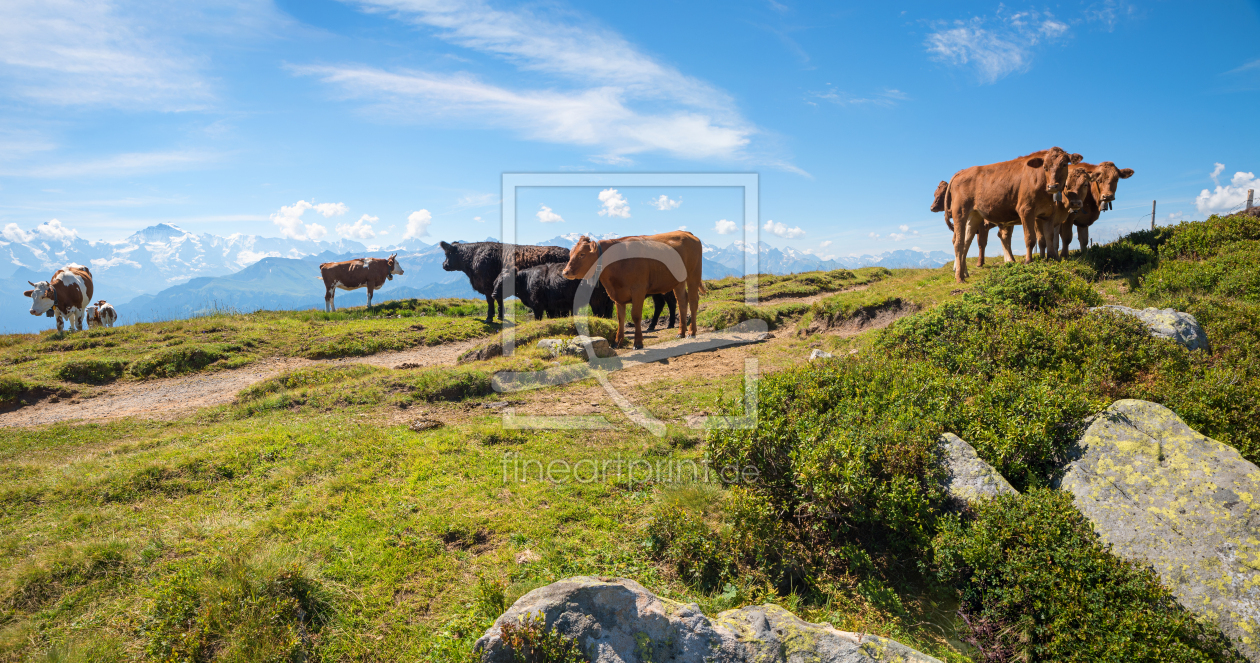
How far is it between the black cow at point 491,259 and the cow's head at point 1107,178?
53.7ft

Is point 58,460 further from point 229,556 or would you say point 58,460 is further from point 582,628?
point 582,628

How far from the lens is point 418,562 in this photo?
5.03 metres

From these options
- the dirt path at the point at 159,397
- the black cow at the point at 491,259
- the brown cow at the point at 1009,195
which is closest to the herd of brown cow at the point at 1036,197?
the brown cow at the point at 1009,195

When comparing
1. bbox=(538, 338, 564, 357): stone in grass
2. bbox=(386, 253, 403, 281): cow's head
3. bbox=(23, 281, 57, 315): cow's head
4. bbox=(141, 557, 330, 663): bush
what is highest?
bbox=(386, 253, 403, 281): cow's head

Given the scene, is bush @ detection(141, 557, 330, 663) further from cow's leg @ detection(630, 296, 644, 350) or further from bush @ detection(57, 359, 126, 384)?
bush @ detection(57, 359, 126, 384)

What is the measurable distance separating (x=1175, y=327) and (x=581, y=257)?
1058 cm

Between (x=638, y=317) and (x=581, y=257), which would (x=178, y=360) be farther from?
(x=638, y=317)

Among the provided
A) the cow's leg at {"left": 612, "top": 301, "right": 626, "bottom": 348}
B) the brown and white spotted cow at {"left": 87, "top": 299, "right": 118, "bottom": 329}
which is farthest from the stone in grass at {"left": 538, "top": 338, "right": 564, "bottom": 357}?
the brown and white spotted cow at {"left": 87, "top": 299, "right": 118, "bottom": 329}

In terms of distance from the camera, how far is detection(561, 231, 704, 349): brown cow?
43.1 ft

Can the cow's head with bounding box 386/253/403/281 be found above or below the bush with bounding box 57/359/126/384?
above

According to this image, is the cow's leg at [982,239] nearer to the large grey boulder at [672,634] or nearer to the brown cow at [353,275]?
the large grey boulder at [672,634]

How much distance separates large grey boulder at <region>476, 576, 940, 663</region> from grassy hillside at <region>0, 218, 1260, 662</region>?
89 cm

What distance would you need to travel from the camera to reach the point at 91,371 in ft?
43.2

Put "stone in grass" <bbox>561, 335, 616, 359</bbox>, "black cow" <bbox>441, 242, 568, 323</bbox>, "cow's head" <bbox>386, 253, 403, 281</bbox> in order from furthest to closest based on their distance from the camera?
"cow's head" <bbox>386, 253, 403, 281</bbox>
"black cow" <bbox>441, 242, 568, 323</bbox>
"stone in grass" <bbox>561, 335, 616, 359</bbox>
